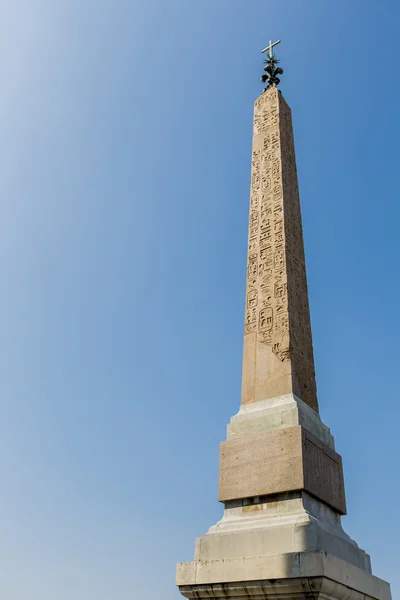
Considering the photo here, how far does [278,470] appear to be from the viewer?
5.65m

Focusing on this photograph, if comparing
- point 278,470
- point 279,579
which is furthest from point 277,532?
point 278,470

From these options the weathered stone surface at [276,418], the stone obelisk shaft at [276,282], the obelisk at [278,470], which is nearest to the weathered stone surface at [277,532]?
the obelisk at [278,470]

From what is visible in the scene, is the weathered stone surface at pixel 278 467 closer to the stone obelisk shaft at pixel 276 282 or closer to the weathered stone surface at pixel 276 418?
the weathered stone surface at pixel 276 418

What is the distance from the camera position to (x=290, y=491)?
5.48 m

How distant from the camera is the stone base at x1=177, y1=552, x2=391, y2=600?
4.75 meters

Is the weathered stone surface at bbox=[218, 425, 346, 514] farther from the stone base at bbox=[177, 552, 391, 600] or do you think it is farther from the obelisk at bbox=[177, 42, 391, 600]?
the stone base at bbox=[177, 552, 391, 600]

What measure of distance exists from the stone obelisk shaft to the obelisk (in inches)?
0.6

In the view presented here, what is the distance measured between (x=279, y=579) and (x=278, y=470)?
105 cm

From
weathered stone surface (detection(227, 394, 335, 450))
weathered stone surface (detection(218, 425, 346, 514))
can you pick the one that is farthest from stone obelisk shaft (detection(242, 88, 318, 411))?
weathered stone surface (detection(218, 425, 346, 514))

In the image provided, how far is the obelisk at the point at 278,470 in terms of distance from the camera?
197 inches

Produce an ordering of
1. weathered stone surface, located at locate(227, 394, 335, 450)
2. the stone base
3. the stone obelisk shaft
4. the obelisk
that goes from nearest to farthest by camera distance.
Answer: the stone base → the obelisk → weathered stone surface, located at locate(227, 394, 335, 450) → the stone obelisk shaft

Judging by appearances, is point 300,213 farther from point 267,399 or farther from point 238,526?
point 238,526

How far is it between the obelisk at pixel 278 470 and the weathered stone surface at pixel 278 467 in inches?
0.4

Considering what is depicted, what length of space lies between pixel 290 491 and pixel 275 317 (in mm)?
2128
